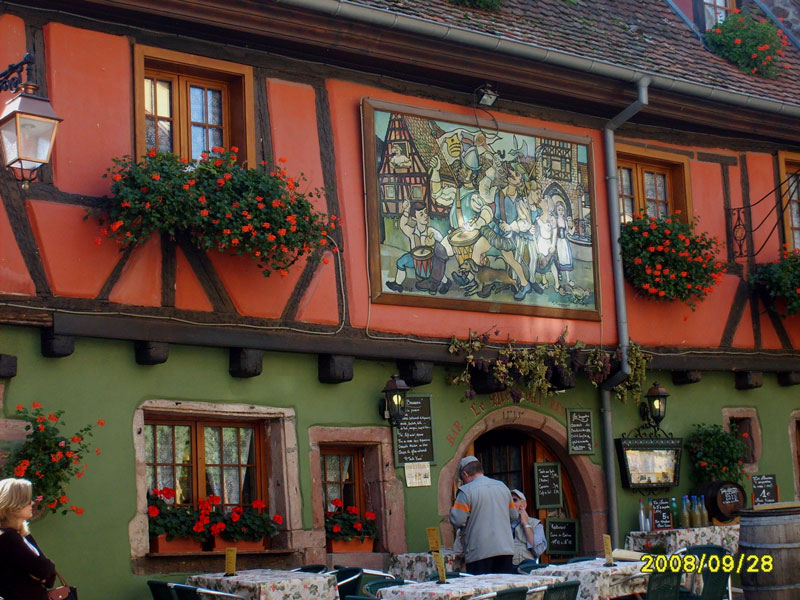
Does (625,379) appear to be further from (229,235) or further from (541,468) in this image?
(229,235)

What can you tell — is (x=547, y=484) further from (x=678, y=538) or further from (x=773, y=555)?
(x=773, y=555)

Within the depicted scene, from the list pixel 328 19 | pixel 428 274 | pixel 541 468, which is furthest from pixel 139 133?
pixel 541 468

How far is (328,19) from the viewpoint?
31.1ft

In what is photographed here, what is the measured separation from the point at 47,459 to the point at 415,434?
3.08 meters

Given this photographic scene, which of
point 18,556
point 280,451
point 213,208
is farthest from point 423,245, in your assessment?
point 18,556

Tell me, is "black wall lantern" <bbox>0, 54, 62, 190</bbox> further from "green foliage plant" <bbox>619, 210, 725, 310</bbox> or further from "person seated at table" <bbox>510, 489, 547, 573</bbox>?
"green foliage plant" <bbox>619, 210, 725, 310</bbox>

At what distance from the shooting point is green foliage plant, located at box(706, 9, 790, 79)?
41.7 feet

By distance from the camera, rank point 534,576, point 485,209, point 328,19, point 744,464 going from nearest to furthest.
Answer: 1. point 534,576
2. point 328,19
3. point 485,209
4. point 744,464

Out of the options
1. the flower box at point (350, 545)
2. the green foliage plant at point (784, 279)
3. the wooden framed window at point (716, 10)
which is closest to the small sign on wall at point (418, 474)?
the flower box at point (350, 545)

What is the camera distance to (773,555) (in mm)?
8906

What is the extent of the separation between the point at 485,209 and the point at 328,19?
2016 millimetres

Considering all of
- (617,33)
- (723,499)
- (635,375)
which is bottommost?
(723,499)

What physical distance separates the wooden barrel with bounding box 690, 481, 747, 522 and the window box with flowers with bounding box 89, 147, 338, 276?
4340 mm

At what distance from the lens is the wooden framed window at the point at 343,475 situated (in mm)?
9734
